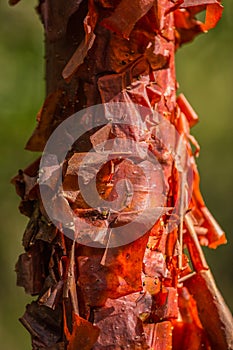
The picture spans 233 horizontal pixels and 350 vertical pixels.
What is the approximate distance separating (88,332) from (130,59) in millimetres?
331

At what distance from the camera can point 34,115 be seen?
7.36 feet

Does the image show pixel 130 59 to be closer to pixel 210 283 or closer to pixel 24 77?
pixel 210 283

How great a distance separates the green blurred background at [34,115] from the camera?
7.53 feet

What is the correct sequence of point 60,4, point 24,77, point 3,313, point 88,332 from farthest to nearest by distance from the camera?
point 3,313 < point 24,77 < point 60,4 < point 88,332

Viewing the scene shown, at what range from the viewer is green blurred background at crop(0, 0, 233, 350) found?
90.4 inches

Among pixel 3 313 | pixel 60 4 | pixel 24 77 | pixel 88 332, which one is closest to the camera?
pixel 88 332

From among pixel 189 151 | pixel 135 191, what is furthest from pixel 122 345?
pixel 189 151

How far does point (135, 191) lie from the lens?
68 centimetres

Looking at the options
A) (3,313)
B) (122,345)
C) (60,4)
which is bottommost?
(3,313)

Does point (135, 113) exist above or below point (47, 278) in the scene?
above

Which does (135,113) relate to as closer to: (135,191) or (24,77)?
(135,191)

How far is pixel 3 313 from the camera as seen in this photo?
259cm

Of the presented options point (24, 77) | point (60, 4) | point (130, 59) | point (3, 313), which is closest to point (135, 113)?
point (130, 59)

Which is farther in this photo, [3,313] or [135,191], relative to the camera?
[3,313]
